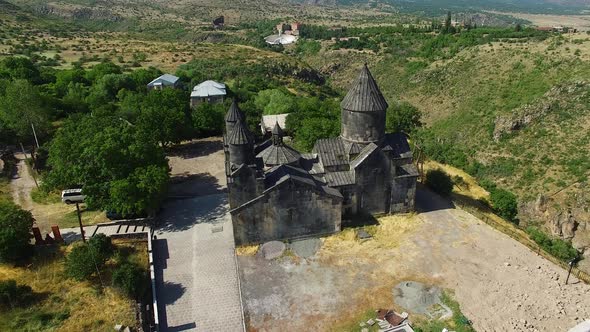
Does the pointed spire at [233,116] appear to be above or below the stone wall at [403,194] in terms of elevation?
above

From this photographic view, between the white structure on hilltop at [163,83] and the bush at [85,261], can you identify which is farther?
the white structure on hilltop at [163,83]

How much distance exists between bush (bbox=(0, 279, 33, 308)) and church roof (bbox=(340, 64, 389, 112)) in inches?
822

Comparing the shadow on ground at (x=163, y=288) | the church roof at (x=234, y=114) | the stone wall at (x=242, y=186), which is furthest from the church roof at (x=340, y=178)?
the shadow on ground at (x=163, y=288)

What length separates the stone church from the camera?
24.1 meters

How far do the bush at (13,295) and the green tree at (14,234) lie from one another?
9.59 feet

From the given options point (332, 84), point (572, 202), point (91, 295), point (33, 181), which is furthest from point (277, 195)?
point (332, 84)

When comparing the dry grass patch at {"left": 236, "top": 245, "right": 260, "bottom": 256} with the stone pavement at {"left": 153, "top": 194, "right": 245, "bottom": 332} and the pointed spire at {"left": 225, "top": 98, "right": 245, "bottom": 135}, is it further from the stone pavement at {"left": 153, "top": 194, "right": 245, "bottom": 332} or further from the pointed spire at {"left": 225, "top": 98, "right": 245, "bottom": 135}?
the pointed spire at {"left": 225, "top": 98, "right": 245, "bottom": 135}

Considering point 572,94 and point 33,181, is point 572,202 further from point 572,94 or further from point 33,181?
point 33,181

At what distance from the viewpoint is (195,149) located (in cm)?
4147

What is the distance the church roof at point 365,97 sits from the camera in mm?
25484

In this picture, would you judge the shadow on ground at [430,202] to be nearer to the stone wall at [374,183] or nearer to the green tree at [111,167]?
the stone wall at [374,183]

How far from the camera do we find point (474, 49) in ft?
239

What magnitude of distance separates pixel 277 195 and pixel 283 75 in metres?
59.9

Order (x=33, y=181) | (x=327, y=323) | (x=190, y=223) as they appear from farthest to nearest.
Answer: (x=33, y=181)
(x=190, y=223)
(x=327, y=323)
